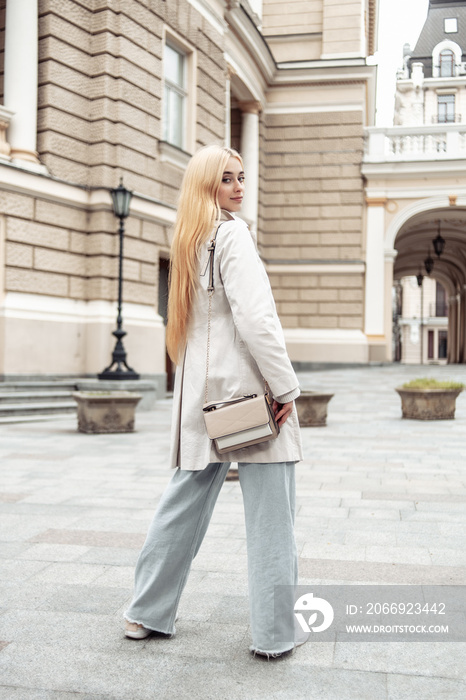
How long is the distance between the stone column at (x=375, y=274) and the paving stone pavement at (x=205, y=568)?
1473cm

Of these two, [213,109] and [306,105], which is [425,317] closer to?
[306,105]

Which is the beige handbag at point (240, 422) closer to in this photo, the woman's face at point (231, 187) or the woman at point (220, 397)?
the woman at point (220, 397)

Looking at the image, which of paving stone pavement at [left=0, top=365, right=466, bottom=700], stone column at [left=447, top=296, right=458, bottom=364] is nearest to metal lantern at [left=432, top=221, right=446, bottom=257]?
stone column at [left=447, top=296, right=458, bottom=364]

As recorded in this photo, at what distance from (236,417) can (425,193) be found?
21.8 meters

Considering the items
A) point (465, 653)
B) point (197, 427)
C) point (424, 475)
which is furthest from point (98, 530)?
point (424, 475)

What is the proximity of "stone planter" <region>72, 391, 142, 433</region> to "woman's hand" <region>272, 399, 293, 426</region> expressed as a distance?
646 centimetres

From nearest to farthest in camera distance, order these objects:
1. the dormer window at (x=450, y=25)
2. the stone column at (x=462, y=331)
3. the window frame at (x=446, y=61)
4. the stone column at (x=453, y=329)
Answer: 1. the stone column at (x=462, y=331)
2. the stone column at (x=453, y=329)
3. the window frame at (x=446, y=61)
4. the dormer window at (x=450, y=25)

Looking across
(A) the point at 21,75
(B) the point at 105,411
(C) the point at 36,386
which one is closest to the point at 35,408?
(C) the point at 36,386

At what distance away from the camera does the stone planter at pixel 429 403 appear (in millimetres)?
10609

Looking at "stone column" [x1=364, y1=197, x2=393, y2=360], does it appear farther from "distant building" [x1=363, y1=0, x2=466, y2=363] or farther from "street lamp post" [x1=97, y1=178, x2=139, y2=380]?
"street lamp post" [x1=97, y1=178, x2=139, y2=380]

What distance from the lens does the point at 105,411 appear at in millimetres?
8953

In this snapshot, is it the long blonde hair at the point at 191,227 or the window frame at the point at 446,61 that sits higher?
the window frame at the point at 446,61

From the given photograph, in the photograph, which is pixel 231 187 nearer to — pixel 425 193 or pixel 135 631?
pixel 135 631

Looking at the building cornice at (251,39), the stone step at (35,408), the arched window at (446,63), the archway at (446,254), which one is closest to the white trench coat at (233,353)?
the stone step at (35,408)
